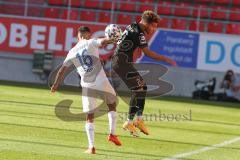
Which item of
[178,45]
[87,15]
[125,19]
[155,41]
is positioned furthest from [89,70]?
[87,15]

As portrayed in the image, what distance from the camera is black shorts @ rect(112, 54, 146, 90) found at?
1321cm

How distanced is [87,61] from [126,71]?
6.91ft

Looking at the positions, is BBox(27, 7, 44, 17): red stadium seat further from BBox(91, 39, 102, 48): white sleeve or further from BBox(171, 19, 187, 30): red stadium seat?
BBox(91, 39, 102, 48): white sleeve

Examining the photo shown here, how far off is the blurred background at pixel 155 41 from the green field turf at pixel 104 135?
6.64 m

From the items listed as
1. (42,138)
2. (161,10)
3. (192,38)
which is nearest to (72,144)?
(42,138)

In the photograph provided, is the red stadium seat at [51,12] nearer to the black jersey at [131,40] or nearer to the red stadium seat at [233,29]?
the red stadium seat at [233,29]

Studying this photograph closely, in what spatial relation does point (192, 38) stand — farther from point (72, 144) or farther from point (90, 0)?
point (72, 144)

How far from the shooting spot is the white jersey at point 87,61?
11219mm

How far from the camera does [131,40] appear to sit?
12984mm

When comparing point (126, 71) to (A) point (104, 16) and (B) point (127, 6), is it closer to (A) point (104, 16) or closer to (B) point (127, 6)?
(A) point (104, 16)

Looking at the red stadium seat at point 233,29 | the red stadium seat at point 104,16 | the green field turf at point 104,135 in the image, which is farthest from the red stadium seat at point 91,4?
the green field turf at point 104,135

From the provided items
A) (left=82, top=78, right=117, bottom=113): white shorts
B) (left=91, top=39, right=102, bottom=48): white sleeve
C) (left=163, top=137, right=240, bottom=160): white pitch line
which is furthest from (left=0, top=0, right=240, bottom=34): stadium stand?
(left=91, top=39, right=102, bottom=48): white sleeve

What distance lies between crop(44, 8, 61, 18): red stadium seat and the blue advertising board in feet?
18.0

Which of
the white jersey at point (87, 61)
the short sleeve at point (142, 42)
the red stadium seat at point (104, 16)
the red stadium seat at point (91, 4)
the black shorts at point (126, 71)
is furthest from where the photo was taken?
the red stadium seat at point (91, 4)
